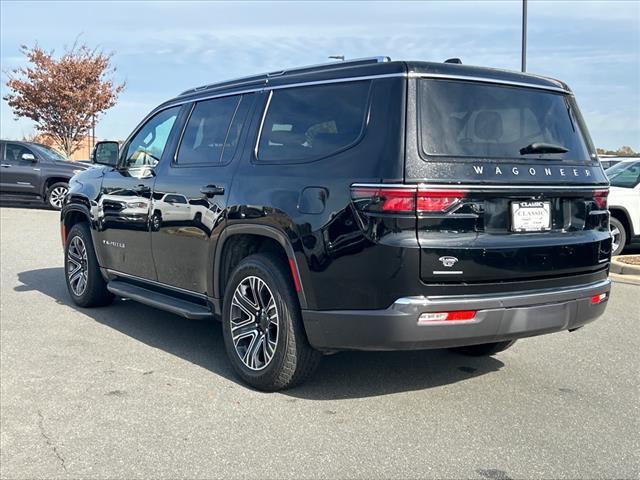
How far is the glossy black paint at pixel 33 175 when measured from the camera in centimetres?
1734

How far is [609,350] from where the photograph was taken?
5.66 meters

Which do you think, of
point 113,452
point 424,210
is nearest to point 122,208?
point 113,452

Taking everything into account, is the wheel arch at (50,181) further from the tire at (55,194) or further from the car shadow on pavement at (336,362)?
the car shadow on pavement at (336,362)

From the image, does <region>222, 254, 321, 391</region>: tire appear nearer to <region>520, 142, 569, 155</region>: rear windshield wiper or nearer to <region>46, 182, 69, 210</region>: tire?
<region>520, 142, 569, 155</region>: rear windshield wiper

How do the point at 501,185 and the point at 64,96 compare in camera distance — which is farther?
the point at 64,96

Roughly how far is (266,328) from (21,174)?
14778mm

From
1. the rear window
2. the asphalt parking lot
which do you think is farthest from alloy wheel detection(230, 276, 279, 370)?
the rear window

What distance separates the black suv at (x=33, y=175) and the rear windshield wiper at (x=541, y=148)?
14796 mm

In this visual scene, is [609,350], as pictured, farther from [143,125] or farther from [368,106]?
[143,125]

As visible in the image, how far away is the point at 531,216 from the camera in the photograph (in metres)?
4.12

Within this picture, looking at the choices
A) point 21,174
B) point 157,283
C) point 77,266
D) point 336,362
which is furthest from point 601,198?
point 21,174

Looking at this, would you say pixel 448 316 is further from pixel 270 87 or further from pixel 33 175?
pixel 33 175

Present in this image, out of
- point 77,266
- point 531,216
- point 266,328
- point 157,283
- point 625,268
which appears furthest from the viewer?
point 625,268

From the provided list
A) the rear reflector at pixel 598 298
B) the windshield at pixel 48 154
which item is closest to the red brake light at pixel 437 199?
the rear reflector at pixel 598 298
